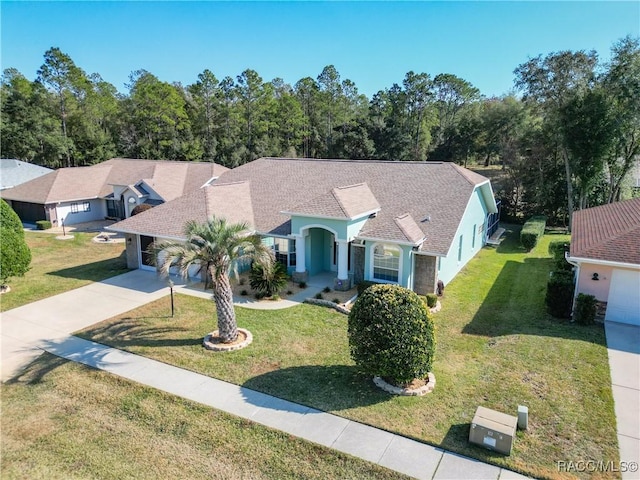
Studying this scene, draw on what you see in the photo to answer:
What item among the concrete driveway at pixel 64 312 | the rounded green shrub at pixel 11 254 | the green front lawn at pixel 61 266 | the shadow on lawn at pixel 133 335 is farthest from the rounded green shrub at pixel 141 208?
the shadow on lawn at pixel 133 335

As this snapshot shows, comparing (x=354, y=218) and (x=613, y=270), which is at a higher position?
(x=354, y=218)

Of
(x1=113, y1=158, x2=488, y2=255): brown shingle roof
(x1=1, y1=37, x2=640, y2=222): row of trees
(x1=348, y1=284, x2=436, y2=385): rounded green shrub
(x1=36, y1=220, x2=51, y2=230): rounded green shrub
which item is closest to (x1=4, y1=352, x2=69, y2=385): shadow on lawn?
(x1=113, y1=158, x2=488, y2=255): brown shingle roof

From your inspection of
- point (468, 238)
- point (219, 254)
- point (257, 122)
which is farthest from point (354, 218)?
point (257, 122)

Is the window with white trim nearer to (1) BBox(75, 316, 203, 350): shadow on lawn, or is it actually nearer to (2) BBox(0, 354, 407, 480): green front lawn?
(1) BBox(75, 316, 203, 350): shadow on lawn

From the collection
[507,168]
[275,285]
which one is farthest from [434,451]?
[507,168]

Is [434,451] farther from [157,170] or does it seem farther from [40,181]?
[40,181]

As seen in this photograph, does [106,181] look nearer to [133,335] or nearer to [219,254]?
[133,335]
